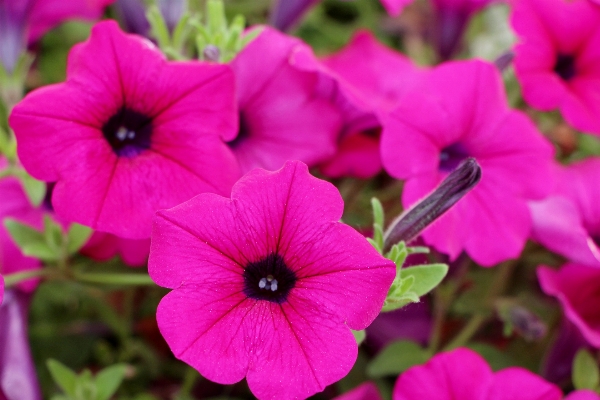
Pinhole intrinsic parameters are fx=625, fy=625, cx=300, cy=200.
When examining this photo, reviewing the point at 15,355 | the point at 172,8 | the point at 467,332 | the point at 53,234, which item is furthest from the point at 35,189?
the point at 467,332

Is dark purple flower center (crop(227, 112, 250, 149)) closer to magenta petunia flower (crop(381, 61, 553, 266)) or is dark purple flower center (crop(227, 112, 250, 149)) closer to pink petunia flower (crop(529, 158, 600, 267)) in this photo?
magenta petunia flower (crop(381, 61, 553, 266))

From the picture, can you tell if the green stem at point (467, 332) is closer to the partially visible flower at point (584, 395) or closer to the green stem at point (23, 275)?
the partially visible flower at point (584, 395)

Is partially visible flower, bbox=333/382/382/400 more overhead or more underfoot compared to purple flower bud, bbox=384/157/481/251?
more underfoot

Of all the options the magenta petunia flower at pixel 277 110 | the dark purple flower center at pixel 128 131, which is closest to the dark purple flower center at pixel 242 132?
the magenta petunia flower at pixel 277 110

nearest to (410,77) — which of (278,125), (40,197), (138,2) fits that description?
(278,125)

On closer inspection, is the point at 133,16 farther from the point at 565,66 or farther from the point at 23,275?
the point at 565,66

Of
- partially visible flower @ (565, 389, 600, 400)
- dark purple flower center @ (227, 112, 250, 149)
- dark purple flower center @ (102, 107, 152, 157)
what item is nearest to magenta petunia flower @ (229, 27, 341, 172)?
dark purple flower center @ (227, 112, 250, 149)
